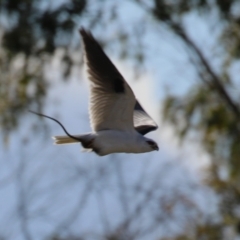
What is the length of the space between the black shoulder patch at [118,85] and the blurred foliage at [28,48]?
7.47m

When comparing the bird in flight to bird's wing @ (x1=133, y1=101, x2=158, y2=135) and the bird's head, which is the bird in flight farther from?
bird's wing @ (x1=133, y1=101, x2=158, y2=135)

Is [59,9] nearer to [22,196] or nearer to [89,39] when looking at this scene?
[22,196]

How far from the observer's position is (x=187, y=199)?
12.6 metres

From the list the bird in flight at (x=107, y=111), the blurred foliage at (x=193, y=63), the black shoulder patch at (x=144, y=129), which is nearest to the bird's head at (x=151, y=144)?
the bird in flight at (x=107, y=111)

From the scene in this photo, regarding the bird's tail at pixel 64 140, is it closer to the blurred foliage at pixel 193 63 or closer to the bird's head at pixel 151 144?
the bird's head at pixel 151 144

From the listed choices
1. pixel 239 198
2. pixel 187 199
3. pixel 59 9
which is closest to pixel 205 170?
pixel 239 198

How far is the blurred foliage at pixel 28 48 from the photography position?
14.6 metres

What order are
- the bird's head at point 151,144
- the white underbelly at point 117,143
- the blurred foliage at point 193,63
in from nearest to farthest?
the white underbelly at point 117,143 → the bird's head at point 151,144 → the blurred foliage at point 193,63

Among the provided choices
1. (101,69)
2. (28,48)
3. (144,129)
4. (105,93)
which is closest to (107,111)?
(105,93)

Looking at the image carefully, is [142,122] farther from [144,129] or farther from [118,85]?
[118,85]

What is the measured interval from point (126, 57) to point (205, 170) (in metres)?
1.87

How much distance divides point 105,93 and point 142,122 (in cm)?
65

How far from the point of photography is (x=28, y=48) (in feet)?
48.0

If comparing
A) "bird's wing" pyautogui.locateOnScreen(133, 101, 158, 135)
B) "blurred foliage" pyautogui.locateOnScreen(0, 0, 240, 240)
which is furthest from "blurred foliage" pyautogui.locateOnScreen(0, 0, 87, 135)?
"bird's wing" pyautogui.locateOnScreen(133, 101, 158, 135)
